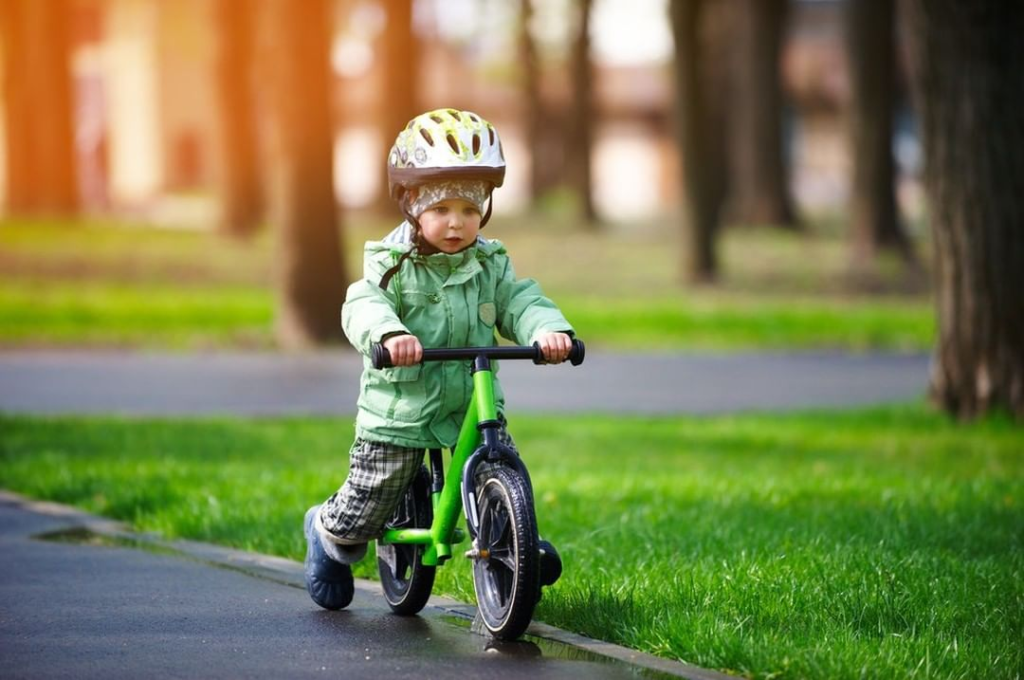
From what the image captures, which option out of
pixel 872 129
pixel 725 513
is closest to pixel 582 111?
pixel 872 129

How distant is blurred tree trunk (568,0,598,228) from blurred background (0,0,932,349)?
0.06 meters

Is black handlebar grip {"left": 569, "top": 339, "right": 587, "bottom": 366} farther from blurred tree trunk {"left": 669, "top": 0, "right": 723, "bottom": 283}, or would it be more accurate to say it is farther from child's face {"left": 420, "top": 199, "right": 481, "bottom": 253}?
blurred tree trunk {"left": 669, "top": 0, "right": 723, "bottom": 283}

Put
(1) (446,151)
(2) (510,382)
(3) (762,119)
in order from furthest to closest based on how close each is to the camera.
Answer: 1. (3) (762,119)
2. (2) (510,382)
3. (1) (446,151)

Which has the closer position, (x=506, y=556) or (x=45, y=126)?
(x=506, y=556)

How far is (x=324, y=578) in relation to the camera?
251 inches

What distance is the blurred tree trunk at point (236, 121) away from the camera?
3005 centimetres

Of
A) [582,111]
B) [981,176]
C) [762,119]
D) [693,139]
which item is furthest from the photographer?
[582,111]

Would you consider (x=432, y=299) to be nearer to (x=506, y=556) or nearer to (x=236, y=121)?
(x=506, y=556)

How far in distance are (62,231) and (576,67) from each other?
12550mm

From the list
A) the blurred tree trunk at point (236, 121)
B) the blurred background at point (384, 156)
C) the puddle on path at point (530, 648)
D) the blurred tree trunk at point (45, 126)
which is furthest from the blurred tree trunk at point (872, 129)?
the puddle on path at point (530, 648)

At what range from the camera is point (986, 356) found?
1285cm

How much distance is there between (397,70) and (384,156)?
1856 millimetres

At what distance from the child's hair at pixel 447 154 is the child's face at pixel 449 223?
0.10 ft

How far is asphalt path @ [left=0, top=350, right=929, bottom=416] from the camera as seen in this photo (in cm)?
1415
